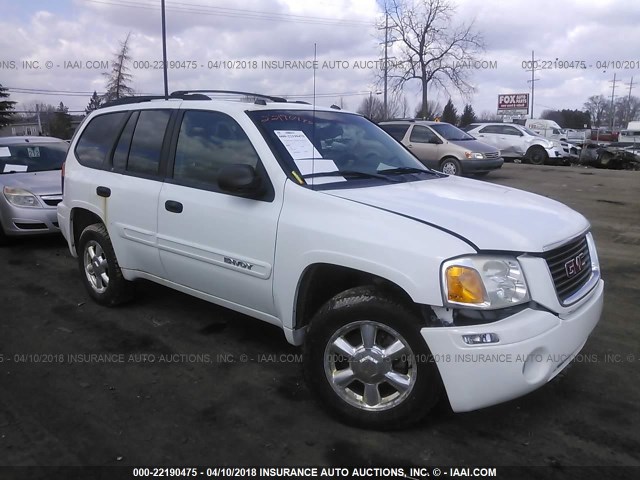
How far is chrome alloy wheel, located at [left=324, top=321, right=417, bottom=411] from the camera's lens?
2881 mm

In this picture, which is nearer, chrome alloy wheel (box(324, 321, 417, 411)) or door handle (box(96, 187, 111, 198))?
chrome alloy wheel (box(324, 321, 417, 411))

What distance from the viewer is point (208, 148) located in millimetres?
3869

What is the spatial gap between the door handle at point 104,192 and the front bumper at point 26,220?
11.0ft

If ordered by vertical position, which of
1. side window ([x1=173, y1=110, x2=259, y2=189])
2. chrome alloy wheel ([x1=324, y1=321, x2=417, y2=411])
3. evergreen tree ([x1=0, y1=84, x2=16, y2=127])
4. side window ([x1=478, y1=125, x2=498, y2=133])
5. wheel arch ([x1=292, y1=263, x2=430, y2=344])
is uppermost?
evergreen tree ([x1=0, y1=84, x2=16, y2=127])

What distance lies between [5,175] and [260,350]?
5.88 m

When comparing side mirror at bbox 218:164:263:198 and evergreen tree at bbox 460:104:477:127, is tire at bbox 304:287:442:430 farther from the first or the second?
evergreen tree at bbox 460:104:477:127

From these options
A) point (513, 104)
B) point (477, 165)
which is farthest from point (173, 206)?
point (513, 104)

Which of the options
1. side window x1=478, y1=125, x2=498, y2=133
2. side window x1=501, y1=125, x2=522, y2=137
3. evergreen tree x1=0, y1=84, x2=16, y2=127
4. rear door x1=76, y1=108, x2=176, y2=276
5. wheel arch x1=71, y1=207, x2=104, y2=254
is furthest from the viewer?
evergreen tree x1=0, y1=84, x2=16, y2=127

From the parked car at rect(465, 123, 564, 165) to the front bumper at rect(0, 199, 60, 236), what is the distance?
16.0 metres

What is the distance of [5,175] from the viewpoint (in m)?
7.92

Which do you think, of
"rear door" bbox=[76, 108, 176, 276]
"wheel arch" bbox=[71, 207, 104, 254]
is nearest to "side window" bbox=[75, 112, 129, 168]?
"rear door" bbox=[76, 108, 176, 276]

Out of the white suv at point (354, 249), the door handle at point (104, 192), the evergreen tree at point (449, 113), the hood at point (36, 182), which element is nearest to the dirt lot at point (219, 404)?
the white suv at point (354, 249)

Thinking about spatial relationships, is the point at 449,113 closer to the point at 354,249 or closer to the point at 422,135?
the point at 422,135

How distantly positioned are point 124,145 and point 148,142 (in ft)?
1.22
